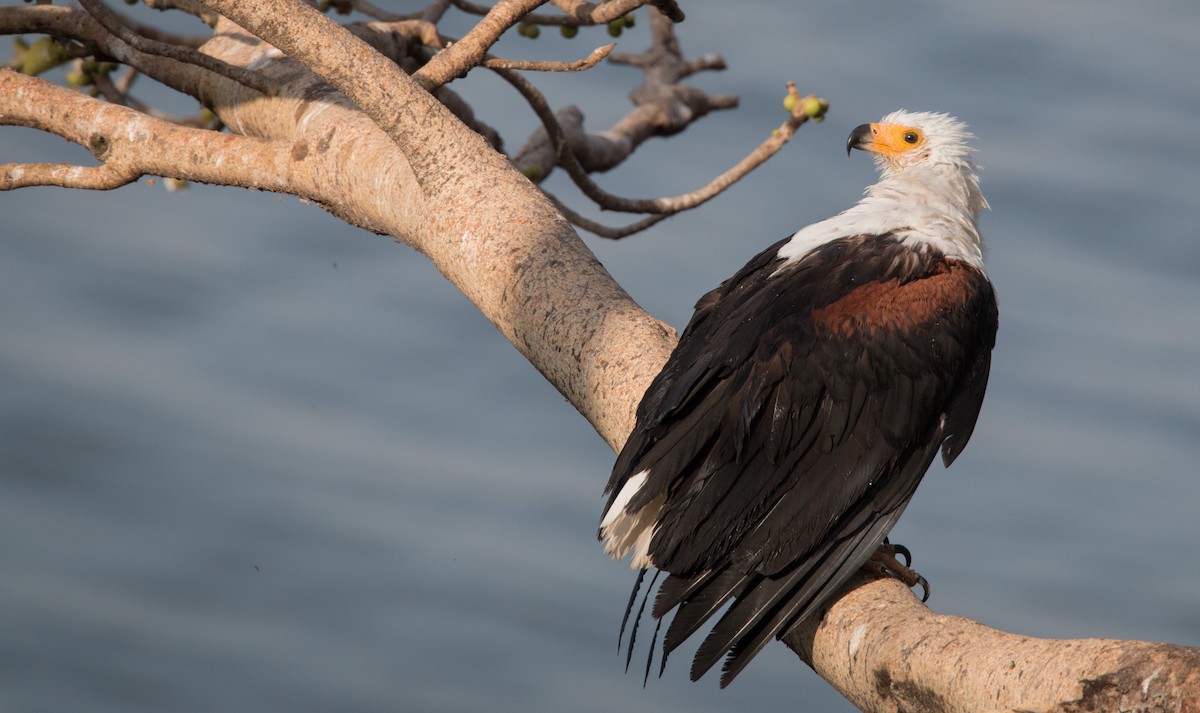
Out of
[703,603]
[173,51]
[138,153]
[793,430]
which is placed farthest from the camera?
[138,153]

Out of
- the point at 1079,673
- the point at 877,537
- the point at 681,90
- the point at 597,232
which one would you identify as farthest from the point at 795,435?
the point at 681,90

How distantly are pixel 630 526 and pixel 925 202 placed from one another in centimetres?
149

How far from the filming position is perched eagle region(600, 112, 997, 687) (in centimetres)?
293

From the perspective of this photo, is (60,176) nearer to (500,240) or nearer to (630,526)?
(500,240)

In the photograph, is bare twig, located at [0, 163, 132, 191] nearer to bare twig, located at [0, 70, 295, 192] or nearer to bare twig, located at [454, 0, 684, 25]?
bare twig, located at [0, 70, 295, 192]

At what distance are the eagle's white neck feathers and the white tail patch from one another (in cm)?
87

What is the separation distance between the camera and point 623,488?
308 centimetres

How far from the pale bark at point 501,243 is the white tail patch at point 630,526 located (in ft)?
0.55

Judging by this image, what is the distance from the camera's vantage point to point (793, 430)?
10.2 ft

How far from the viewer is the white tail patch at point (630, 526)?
3.06m

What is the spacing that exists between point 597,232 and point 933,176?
126 cm

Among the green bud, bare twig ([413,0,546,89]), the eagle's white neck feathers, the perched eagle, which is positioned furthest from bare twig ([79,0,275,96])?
the eagle's white neck feathers

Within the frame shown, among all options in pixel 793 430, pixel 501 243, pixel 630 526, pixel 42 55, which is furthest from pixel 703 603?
pixel 42 55

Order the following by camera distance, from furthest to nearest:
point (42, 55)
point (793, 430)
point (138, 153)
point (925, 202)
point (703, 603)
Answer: point (42, 55), point (925, 202), point (138, 153), point (793, 430), point (703, 603)
